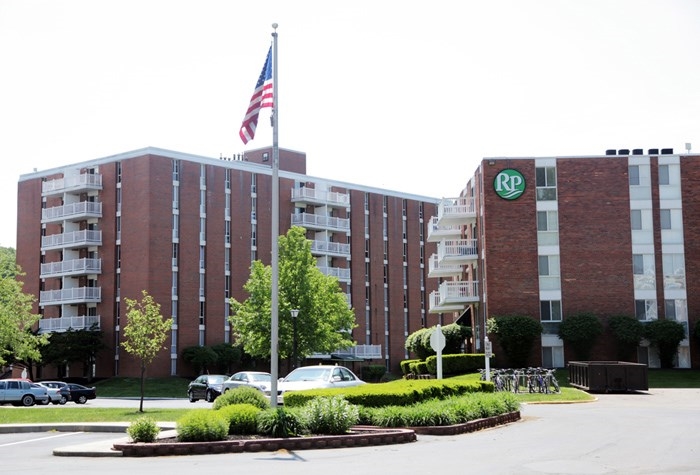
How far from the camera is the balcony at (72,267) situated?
7088cm

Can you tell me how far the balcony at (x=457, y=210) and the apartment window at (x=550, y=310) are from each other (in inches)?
312

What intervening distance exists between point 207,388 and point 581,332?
2076 cm

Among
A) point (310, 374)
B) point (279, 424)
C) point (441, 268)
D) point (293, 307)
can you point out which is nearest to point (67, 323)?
point (293, 307)

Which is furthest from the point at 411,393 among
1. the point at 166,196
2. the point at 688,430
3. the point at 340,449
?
the point at 166,196

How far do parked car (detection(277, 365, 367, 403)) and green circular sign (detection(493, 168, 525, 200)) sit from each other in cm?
2379

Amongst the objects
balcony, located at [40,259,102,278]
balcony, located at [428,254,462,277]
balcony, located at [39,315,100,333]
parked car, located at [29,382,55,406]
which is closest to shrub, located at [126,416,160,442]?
parked car, located at [29,382,55,406]

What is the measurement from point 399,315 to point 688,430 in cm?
6675

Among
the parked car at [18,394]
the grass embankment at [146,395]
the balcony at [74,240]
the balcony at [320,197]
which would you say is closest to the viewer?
the grass embankment at [146,395]

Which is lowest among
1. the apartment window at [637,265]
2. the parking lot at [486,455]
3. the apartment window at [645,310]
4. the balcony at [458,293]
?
the parking lot at [486,455]

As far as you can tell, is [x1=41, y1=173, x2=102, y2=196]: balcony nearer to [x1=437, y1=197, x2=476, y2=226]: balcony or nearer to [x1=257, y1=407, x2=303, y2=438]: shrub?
[x1=437, y1=197, x2=476, y2=226]: balcony

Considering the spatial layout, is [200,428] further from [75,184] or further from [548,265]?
[75,184]

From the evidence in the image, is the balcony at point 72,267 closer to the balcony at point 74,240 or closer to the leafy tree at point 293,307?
the balcony at point 74,240

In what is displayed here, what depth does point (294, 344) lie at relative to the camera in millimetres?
52594

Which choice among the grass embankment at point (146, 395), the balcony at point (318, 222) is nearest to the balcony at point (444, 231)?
the grass embankment at point (146, 395)
